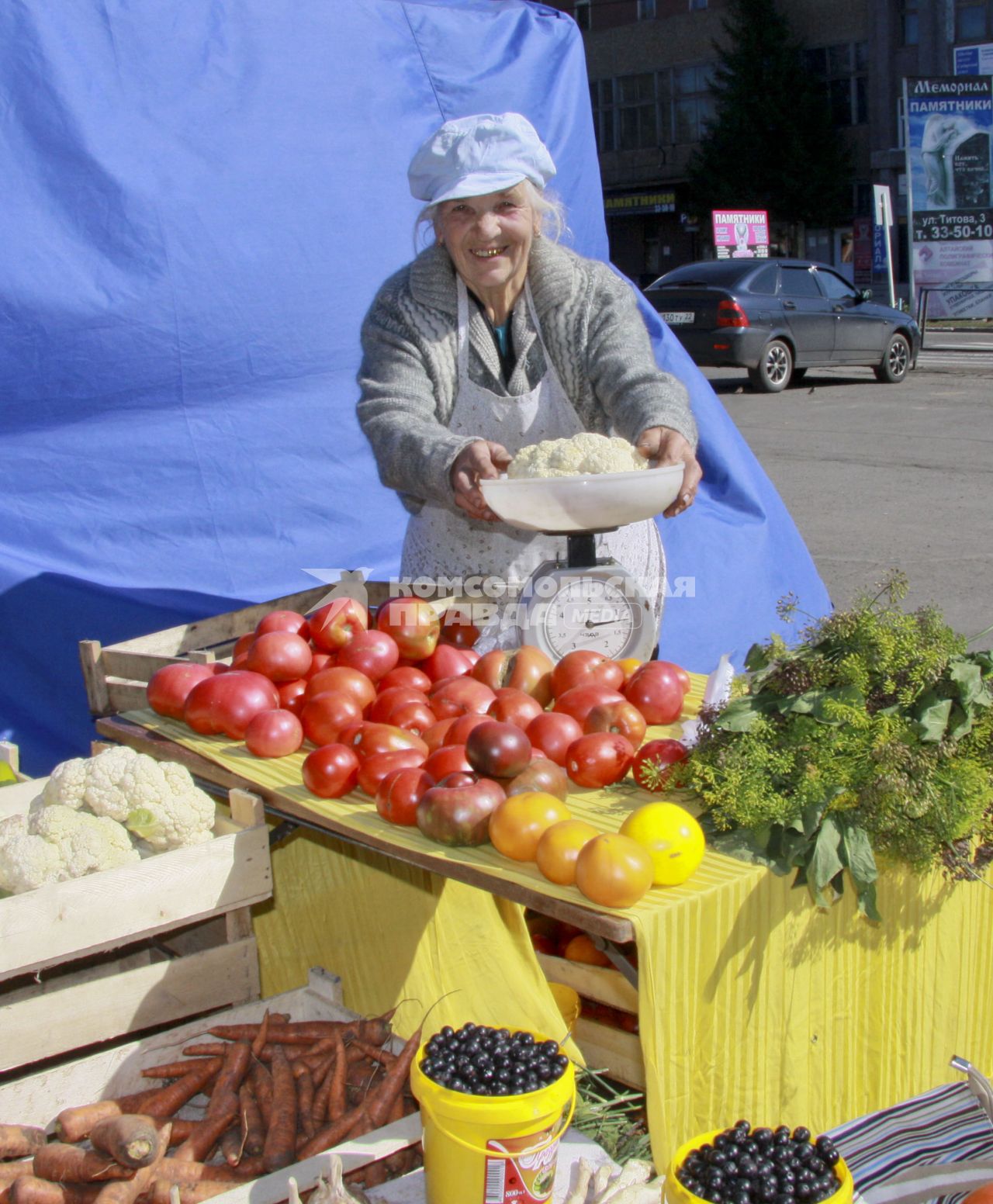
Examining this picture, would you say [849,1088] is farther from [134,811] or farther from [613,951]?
[134,811]

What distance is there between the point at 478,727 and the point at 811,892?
2.23ft

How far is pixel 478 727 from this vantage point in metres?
2.47

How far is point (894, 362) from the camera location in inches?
658

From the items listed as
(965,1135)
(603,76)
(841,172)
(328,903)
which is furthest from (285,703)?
(603,76)

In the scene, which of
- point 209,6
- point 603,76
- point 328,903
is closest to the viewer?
point 328,903

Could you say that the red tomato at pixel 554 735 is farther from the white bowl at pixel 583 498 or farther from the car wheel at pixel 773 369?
the car wheel at pixel 773 369

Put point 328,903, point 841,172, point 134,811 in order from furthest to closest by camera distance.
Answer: point 841,172 < point 328,903 < point 134,811

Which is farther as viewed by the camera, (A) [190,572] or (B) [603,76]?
(B) [603,76]

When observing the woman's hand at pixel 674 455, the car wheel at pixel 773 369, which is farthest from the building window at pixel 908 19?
the woman's hand at pixel 674 455

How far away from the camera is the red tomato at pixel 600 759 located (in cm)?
256

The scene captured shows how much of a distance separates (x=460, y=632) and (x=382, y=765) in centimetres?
90

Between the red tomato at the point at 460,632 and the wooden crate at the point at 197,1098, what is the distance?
0.97 metres

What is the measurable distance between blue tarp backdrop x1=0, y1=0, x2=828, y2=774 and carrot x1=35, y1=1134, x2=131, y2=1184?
2.51 metres

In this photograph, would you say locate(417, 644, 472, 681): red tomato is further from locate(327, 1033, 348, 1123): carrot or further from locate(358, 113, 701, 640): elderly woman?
locate(327, 1033, 348, 1123): carrot
